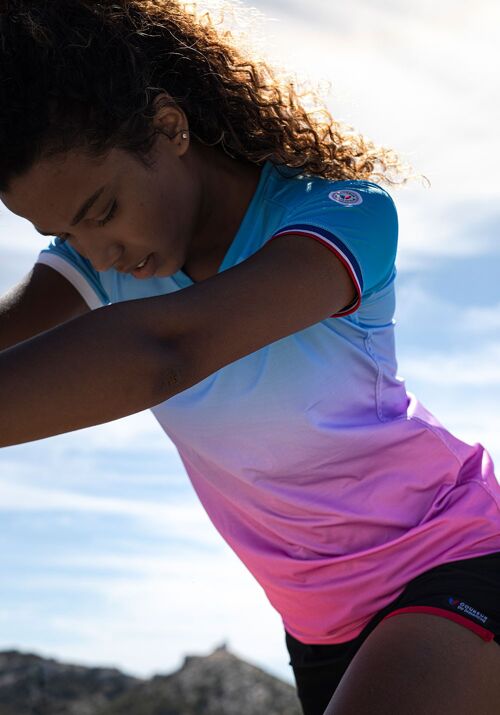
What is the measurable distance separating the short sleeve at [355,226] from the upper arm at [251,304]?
0.11ft

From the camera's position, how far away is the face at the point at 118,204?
2.47m

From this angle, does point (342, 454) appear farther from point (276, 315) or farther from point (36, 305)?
point (36, 305)

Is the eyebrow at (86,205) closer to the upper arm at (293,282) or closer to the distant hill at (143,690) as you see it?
the upper arm at (293,282)

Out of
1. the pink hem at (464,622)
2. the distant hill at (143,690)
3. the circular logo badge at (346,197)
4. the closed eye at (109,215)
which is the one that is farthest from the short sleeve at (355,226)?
the distant hill at (143,690)

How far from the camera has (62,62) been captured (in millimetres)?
2479

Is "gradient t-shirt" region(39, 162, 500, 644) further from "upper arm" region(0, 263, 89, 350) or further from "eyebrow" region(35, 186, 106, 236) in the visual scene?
"upper arm" region(0, 263, 89, 350)

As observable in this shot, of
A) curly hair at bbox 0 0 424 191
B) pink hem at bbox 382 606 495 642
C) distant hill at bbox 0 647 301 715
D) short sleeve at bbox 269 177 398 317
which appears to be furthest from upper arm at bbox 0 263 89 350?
distant hill at bbox 0 647 301 715

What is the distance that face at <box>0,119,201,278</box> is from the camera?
2.47 m

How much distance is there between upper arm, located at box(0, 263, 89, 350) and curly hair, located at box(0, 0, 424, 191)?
0.73 meters

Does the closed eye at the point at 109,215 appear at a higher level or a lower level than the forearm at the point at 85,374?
lower

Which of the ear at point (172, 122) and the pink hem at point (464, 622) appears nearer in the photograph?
the pink hem at point (464, 622)

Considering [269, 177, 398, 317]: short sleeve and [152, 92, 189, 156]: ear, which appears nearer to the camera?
[269, 177, 398, 317]: short sleeve

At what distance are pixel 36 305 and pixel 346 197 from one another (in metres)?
1.15

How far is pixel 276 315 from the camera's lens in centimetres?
218
